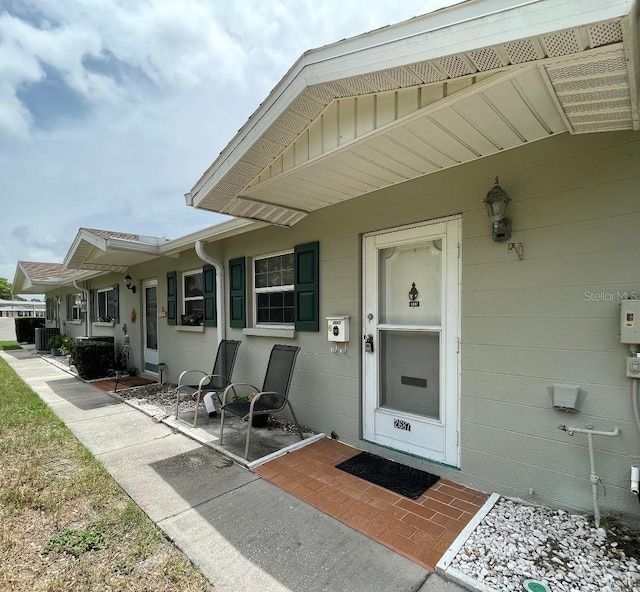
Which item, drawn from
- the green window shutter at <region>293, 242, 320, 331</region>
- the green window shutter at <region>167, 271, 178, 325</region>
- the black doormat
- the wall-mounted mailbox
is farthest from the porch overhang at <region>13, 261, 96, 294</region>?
the wall-mounted mailbox

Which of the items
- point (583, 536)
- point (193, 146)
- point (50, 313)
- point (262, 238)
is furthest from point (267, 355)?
point (50, 313)

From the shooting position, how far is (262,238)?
481 cm

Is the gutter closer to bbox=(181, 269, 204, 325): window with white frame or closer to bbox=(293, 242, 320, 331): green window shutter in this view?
bbox=(181, 269, 204, 325): window with white frame

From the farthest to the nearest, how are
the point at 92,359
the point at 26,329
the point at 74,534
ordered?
the point at 26,329
the point at 92,359
the point at 74,534

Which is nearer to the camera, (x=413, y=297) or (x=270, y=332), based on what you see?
(x=413, y=297)

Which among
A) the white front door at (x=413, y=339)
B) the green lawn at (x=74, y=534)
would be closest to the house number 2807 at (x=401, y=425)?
the white front door at (x=413, y=339)

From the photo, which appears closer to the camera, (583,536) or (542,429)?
(583,536)

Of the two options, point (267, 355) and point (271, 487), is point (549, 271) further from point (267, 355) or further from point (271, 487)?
point (267, 355)

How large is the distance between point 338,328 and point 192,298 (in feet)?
12.6

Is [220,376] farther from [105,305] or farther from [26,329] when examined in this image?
[26,329]

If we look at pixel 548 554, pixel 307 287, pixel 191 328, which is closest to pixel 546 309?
pixel 548 554

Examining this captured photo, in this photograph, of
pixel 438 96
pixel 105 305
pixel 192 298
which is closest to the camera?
pixel 438 96

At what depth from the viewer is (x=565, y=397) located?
2.29 metres

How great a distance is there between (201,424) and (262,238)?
2.54 metres
